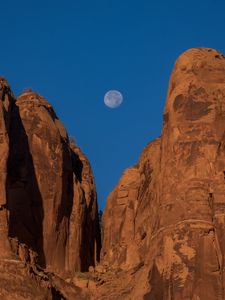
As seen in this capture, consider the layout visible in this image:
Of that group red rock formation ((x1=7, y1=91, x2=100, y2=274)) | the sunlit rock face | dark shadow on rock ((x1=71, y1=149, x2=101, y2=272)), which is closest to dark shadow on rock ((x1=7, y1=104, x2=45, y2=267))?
red rock formation ((x1=7, y1=91, x2=100, y2=274))

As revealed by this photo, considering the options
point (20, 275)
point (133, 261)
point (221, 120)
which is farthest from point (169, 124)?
point (20, 275)

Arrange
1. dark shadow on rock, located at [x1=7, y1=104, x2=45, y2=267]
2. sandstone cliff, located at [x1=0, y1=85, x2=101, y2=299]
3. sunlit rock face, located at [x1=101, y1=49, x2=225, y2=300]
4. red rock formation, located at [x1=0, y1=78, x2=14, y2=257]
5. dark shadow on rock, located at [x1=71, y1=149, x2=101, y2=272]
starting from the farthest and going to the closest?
dark shadow on rock, located at [x1=71, y1=149, x2=101, y2=272], sandstone cliff, located at [x1=0, y1=85, x2=101, y2=299], dark shadow on rock, located at [x1=7, y1=104, x2=45, y2=267], sunlit rock face, located at [x1=101, y1=49, x2=225, y2=300], red rock formation, located at [x1=0, y1=78, x2=14, y2=257]

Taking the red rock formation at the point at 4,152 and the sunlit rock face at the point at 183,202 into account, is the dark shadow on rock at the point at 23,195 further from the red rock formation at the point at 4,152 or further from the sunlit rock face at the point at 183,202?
the sunlit rock face at the point at 183,202

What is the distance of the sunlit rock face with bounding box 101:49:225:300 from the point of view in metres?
54.6

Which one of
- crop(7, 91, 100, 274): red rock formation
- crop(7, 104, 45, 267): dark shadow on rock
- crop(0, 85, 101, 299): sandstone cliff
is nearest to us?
crop(7, 104, 45, 267): dark shadow on rock

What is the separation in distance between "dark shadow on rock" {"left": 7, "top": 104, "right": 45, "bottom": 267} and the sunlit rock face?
146 inches

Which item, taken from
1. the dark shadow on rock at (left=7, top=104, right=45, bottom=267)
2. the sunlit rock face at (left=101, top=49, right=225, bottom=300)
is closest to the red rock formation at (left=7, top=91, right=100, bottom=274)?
the dark shadow on rock at (left=7, top=104, right=45, bottom=267)

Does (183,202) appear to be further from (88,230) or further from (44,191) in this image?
(88,230)

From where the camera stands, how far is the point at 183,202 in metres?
56.5

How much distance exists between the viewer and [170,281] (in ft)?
178

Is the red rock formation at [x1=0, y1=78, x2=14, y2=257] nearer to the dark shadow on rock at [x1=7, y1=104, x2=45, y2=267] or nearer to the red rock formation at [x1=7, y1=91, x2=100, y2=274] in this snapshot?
the dark shadow on rock at [x1=7, y1=104, x2=45, y2=267]

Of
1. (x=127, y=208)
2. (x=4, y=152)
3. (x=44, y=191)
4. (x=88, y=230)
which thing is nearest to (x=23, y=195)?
(x=44, y=191)

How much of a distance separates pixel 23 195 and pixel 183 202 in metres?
8.27

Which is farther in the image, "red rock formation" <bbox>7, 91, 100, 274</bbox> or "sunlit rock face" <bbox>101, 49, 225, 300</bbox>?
"red rock formation" <bbox>7, 91, 100, 274</bbox>
